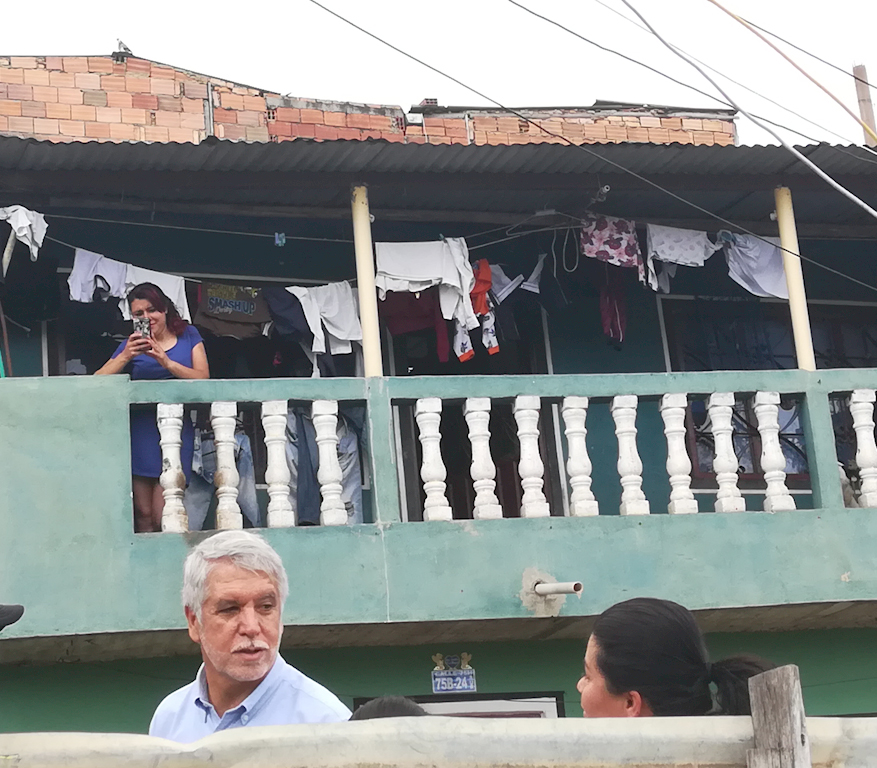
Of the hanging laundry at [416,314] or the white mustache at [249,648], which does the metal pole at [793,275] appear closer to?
the hanging laundry at [416,314]

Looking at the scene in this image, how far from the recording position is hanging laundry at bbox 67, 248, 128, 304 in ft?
24.1

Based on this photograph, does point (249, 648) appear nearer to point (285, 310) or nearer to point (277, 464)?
point (277, 464)

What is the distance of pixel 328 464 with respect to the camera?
21.6ft

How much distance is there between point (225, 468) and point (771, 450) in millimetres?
2721

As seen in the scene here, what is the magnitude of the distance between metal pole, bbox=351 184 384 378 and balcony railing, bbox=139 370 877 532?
0.16m

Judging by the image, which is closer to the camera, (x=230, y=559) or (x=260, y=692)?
(x=260, y=692)

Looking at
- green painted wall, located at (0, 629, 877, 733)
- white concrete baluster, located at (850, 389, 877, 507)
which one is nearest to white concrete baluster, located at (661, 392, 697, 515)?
white concrete baluster, located at (850, 389, 877, 507)

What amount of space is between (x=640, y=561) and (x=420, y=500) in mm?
1989

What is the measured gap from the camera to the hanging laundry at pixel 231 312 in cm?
783

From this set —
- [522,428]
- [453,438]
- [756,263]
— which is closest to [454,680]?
[522,428]

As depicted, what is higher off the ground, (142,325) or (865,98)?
(865,98)

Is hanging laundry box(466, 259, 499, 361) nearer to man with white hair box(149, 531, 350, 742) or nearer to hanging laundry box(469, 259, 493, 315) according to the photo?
hanging laundry box(469, 259, 493, 315)

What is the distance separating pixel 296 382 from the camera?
6637 mm

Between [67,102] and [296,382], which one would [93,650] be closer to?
[296,382]
